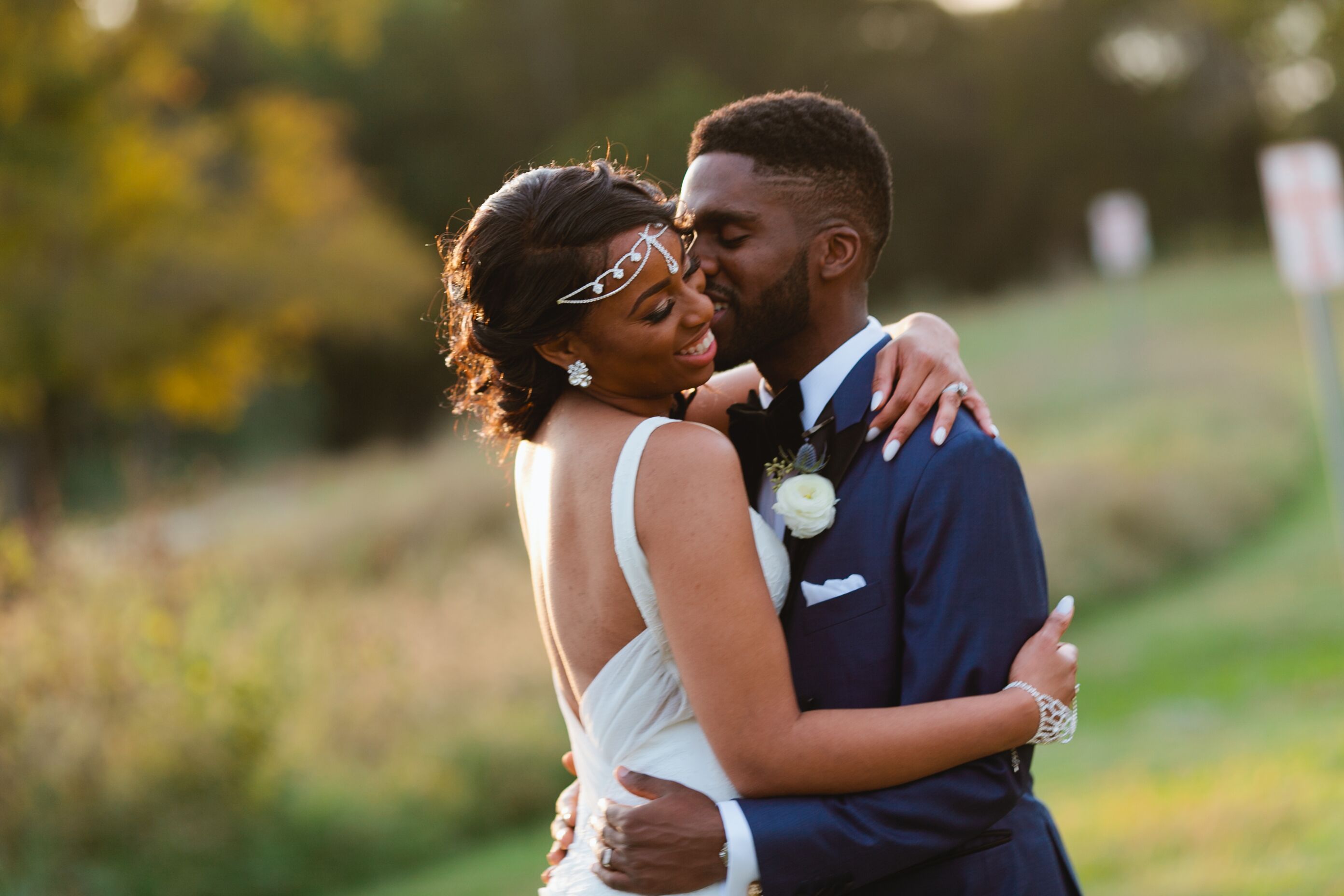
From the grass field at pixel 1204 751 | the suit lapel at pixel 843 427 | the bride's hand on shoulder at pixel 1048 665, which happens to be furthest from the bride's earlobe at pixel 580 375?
the grass field at pixel 1204 751

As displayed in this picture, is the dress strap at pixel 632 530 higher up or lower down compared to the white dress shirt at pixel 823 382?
lower down

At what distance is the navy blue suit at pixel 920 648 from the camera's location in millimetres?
2234

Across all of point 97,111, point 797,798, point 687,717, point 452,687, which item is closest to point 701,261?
point 687,717

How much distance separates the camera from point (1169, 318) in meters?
30.6

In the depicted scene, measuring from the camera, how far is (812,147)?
2672 mm

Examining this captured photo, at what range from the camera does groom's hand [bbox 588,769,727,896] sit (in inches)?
88.7

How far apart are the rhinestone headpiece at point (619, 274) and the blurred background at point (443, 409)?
363 millimetres

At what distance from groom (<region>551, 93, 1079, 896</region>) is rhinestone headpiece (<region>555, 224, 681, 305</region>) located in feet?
0.97

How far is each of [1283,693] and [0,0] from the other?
15915 mm

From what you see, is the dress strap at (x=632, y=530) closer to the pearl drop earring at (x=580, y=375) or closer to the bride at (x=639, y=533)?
the bride at (x=639, y=533)

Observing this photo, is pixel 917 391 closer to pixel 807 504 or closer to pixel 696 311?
pixel 807 504

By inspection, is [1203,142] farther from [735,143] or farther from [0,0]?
[735,143]

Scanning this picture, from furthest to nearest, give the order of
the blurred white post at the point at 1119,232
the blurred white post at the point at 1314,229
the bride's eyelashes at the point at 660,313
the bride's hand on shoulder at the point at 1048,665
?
the blurred white post at the point at 1119,232 < the blurred white post at the point at 1314,229 < the bride's eyelashes at the point at 660,313 < the bride's hand on shoulder at the point at 1048,665

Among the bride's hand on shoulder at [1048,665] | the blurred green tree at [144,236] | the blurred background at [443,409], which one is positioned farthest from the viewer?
the blurred green tree at [144,236]
